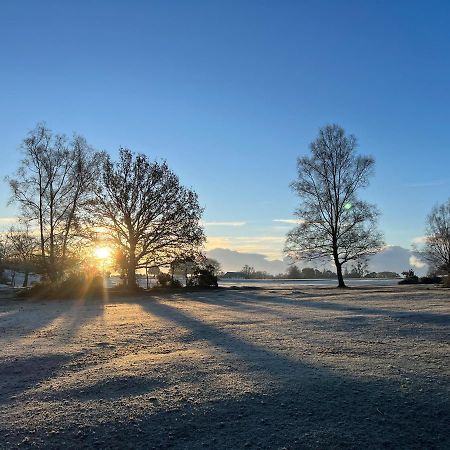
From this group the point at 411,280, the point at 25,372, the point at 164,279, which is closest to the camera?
the point at 25,372

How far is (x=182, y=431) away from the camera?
3.96 m

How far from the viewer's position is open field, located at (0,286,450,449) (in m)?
3.88

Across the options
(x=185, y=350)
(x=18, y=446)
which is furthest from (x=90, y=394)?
(x=185, y=350)

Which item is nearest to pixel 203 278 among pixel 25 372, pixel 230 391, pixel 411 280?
pixel 411 280

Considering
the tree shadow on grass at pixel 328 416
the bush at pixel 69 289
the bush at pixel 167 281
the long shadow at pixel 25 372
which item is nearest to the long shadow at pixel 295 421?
the tree shadow on grass at pixel 328 416

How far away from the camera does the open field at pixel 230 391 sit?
388cm

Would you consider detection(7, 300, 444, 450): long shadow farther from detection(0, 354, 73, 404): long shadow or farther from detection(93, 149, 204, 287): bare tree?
detection(93, 149, 204, 287): bare tree

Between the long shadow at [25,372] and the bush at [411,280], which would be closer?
the long shadow at [25,372]

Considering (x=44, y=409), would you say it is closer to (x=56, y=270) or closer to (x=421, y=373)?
(x=421, y=373)

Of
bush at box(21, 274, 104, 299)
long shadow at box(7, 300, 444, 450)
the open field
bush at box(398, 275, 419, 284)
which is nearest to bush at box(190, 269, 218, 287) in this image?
bush at box(21, 274, 104, 299)

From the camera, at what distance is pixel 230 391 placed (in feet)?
15.9

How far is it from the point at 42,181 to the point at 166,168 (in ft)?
29.9

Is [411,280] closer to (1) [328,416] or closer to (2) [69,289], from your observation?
(2) [69,289]

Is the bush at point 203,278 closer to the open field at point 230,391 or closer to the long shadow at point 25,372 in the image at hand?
the open field at point 230,391
